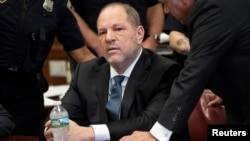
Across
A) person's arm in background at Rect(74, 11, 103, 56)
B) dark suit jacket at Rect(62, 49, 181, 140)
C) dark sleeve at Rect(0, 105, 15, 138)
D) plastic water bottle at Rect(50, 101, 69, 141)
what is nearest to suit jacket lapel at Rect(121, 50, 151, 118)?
dark suit jacket at Rect(62, 49, 181, 140)

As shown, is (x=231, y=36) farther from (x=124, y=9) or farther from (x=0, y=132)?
(x=0, y=132)

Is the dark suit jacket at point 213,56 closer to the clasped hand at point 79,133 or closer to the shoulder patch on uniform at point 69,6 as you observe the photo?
the clasped hand at point 79,133

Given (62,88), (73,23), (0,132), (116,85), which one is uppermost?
(73,23)

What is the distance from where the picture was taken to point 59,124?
2.13m

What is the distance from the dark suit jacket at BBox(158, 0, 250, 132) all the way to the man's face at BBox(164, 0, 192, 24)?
0.11 meters

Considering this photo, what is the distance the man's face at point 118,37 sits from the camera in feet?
8.57

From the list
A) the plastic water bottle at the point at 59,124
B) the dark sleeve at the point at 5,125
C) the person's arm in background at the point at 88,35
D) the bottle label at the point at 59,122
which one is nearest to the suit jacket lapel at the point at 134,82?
the plastic water bottle at the point at 59,124

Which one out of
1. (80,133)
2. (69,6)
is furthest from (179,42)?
(80,133)

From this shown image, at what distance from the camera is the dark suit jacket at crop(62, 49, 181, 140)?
97.6 inches

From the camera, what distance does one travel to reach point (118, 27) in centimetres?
265

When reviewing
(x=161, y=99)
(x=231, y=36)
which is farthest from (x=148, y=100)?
(x=231, y=36)

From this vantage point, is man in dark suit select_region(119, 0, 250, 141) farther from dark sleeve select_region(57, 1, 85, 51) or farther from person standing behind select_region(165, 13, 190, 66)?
person standing behind select_region(165, 13, 190, 66)

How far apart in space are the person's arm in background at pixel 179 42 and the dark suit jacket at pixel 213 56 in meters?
1.49

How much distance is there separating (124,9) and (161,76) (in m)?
0.42
